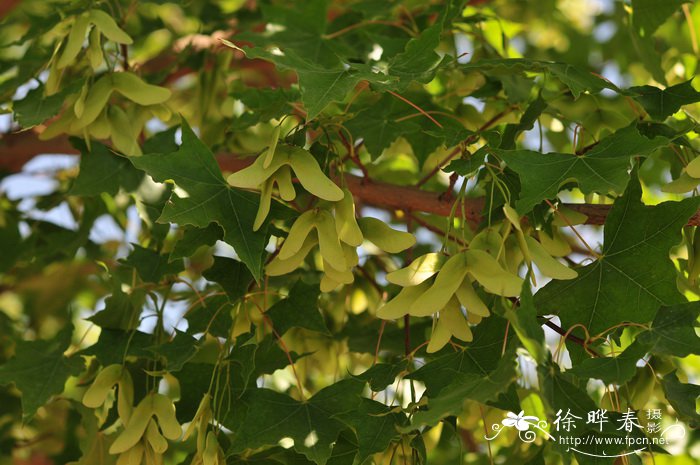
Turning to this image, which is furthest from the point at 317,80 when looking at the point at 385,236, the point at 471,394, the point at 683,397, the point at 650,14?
the point at 650,14

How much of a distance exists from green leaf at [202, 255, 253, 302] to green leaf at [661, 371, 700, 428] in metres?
0.68

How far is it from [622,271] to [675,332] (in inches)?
6.8

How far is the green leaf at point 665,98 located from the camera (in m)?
1.49

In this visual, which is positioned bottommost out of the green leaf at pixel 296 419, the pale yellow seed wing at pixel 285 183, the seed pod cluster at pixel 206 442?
the green leaf at pixel 296 419

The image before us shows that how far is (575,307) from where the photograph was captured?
1366mm

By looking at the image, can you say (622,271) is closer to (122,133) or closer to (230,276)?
(230,276)

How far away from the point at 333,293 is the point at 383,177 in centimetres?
41

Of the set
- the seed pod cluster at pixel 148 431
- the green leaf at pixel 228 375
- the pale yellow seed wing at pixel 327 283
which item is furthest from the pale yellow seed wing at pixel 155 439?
the pale yellow seed wing at pixel 327 283

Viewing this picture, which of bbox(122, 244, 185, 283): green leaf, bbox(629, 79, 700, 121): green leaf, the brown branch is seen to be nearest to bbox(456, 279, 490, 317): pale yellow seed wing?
the brown branch

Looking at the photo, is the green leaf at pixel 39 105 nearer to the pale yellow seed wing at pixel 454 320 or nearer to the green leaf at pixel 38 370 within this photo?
the green leaf at pixel 38 370

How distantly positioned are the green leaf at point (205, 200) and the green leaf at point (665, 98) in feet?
2.24

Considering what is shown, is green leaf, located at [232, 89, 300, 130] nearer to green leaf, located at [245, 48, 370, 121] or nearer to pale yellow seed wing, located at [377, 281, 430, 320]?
green leaf, located at [245, 48, 370, 121]

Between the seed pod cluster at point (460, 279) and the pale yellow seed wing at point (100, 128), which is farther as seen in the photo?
the pale yellow seed wing at point (100, 128)

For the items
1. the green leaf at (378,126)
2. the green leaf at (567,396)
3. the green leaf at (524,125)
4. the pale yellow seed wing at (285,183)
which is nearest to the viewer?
the green leaf at (567,396)
